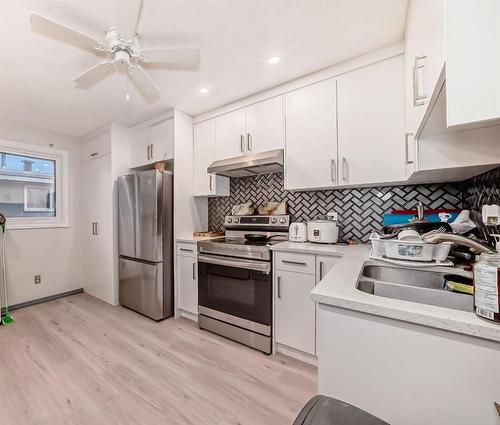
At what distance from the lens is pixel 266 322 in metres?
1.95

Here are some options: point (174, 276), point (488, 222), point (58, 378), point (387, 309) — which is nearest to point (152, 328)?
point (174, 276)

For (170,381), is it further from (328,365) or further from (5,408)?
(328,365)

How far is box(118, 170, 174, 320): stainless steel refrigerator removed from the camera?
2564 mm

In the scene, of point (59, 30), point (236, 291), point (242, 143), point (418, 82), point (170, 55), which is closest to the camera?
point (418, 82)

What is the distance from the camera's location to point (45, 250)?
323 cm

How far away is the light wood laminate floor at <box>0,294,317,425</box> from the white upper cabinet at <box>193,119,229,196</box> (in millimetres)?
1489

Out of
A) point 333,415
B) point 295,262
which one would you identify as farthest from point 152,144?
point 333,415

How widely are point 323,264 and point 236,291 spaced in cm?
83

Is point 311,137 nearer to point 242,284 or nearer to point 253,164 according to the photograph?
point 253,164

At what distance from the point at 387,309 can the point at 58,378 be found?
2245mm

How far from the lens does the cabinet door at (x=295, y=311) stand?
1.79m

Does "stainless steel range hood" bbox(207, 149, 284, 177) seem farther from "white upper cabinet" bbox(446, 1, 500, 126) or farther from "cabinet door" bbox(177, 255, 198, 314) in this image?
"white upper cabinet" bbox(446, 1, 500, 126)

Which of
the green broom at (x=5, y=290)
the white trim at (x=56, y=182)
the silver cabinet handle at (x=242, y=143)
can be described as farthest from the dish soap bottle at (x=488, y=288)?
the white trim at (x=56, y=182)

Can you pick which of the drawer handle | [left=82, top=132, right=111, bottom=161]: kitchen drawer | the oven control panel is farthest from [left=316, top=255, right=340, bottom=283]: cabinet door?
[left=82, top=132, right=111, bottom=161]: kitchen drawer
